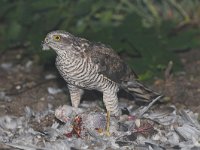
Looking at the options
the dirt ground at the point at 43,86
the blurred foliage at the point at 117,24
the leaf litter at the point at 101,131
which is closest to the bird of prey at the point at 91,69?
the leaf litter at the point at 101,131

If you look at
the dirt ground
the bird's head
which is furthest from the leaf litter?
the bird's head

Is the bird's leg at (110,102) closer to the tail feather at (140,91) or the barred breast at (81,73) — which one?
the barred breast at (81,73)

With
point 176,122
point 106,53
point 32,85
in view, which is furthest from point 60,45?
point 32,85

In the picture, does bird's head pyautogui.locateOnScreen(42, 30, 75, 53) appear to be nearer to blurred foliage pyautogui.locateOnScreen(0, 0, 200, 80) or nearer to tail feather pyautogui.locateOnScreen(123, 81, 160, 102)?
tail feather pyautogui.locateOnScreen(123, 81, 160, 102)

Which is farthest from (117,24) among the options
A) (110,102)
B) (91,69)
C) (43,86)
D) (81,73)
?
(81,73)

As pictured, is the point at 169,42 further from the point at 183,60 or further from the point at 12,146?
the point at 12,146

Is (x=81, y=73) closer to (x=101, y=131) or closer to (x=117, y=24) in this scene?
(x=101, y=131)
